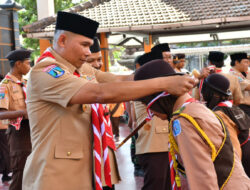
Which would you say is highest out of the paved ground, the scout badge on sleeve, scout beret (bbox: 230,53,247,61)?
scout beret (bbox: 230,53,247,61)

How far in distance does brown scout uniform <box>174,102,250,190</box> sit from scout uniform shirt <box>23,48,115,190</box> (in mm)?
739

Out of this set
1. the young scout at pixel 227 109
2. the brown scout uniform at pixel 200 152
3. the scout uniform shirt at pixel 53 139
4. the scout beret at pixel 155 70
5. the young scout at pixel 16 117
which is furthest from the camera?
the young scout at pixel 16 117

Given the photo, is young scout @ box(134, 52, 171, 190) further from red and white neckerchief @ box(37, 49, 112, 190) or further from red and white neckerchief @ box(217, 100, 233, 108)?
red and white neckerchief @ box(37, 49, 112, 190)

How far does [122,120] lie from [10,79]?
9.34 metres

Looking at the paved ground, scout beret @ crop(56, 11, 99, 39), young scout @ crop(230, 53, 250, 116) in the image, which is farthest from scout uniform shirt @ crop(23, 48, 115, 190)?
young scout @ crop(230, 53, 250, 116)

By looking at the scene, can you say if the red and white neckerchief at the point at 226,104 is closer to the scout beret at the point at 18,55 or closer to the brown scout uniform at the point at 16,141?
the brown scout uniform at the point at 16,141

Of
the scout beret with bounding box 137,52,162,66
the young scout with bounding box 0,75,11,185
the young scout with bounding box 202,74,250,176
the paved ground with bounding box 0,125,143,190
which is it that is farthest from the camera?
the young scout with bounding box 0,75,11,185

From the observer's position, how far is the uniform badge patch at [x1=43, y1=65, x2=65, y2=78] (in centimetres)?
221

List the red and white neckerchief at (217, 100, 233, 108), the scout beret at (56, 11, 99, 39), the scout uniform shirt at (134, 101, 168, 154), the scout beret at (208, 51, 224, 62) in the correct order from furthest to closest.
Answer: the scout beret at (208, 51, 224, 62), the scout uniform shirt at (134, 101, 168, 154), the red and white neckerchief at (217, 100, 233, 108), the scout beret at (56, 11, 99, 39)

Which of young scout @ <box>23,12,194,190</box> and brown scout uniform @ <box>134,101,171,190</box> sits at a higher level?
young scout @ <box>23,12,194,190</box>

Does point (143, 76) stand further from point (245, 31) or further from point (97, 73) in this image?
point (245, 31)

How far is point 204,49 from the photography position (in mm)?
12484

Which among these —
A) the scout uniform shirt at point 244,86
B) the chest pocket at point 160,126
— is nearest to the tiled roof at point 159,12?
the scout uniform shirt at point 244,86

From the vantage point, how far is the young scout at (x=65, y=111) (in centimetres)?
214
